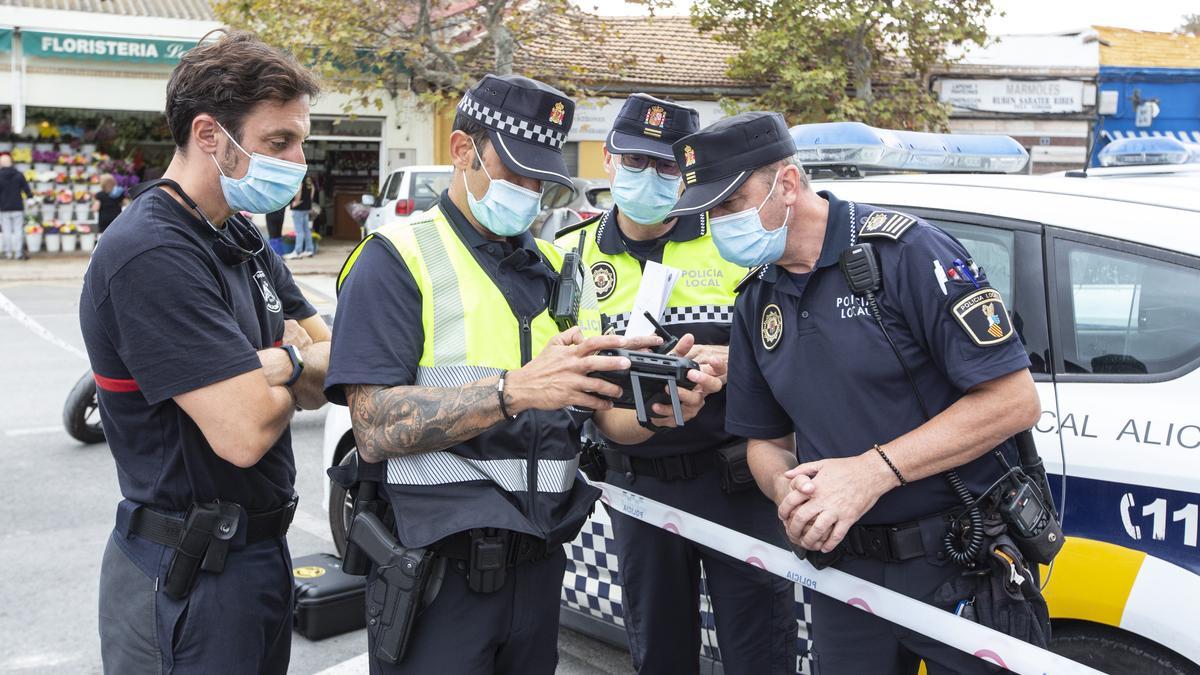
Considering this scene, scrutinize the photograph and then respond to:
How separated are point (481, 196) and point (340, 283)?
0.36 m

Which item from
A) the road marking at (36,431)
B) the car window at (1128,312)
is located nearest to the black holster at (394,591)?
the car window at (1128,312)

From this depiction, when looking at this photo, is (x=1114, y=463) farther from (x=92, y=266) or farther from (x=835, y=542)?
(x=92, y=266)

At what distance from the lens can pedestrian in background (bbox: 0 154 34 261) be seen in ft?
57.2

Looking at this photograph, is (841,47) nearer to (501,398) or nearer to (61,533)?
(61,533)

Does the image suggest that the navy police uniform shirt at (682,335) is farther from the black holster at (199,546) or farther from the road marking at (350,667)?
the road marking at (350,667)

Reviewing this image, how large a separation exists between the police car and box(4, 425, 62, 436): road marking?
6.56 m

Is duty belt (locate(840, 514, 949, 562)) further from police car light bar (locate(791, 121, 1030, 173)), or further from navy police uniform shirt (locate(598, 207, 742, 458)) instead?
police car light bar (locate(791, 121, 1030, 173))

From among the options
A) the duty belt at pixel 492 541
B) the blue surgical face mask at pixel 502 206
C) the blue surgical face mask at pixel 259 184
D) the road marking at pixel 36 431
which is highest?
the blue surgical face mask at pixel 259 184

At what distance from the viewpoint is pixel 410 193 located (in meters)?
16.5

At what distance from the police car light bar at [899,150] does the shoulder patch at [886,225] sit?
1.41 m

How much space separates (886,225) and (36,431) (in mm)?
6871

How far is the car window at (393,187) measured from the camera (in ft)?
56.0

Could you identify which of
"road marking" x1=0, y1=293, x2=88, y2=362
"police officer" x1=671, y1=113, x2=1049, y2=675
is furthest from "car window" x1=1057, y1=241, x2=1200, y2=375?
"road marking" x1=0, y1=293, x2=88, y2=362

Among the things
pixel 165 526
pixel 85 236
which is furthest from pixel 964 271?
pixel 85 236
